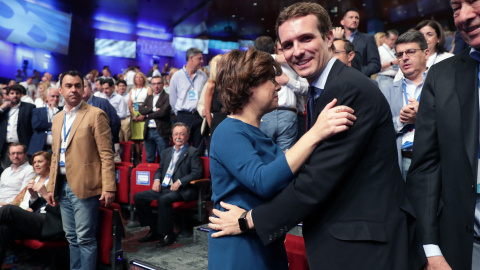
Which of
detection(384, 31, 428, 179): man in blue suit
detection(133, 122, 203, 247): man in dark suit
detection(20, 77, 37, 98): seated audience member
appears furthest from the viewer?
detection(20, 77, 37, 98): seated audience member

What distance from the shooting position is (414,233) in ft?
4.07

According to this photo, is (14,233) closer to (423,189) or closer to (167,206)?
(167,206)

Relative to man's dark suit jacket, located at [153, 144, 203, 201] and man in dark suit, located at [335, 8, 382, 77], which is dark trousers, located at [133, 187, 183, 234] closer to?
man's dark suit jacket, located at [153, 144, 203, 201]

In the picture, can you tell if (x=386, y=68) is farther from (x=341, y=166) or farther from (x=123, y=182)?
(x=341, y=166)

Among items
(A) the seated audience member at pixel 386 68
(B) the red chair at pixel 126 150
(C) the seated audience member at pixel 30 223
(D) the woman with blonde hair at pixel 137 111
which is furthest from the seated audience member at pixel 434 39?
(B) the red chair at pixel 126 150

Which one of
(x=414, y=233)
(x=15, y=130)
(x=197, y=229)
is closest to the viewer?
(x=414, y=233)

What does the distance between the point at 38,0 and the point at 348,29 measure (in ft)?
40.3

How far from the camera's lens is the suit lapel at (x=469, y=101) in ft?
4.14

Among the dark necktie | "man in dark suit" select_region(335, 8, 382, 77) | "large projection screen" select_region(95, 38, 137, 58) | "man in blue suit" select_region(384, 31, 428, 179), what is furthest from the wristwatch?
"large projection screen" select_region(95, 38, 137, 58)

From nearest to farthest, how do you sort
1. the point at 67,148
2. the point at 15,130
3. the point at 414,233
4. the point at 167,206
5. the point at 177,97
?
the point at 414,233, the point at 67,148, the point at 167,206, the point at 177,97, the point at 15,130

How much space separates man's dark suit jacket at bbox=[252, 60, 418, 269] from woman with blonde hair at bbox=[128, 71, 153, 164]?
5.70m

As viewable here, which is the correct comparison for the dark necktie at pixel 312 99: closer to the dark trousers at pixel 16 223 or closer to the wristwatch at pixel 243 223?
the wristwatch at pixel 243 223

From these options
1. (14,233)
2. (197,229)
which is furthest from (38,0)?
(197,229)

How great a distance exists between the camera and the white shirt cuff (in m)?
1.30
